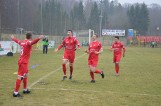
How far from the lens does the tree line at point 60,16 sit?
42469 mm

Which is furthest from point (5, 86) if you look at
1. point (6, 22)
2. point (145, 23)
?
point (145, 23)

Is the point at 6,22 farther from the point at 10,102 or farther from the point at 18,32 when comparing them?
the point at 10,102

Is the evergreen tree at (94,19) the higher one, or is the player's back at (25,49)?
the evergreen tree at (94,19)

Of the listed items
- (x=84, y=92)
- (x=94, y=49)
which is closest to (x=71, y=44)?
(x=94, y=49)

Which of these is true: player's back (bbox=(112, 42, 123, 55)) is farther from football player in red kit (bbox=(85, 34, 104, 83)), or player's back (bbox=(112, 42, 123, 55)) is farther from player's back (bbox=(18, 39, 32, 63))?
player's back (bbox=(18, 39, 32, 63))

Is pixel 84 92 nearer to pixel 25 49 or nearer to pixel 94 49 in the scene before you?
pixel 25 49

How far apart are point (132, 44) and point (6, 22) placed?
56.6 metres

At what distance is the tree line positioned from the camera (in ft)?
139

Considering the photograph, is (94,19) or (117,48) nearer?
(117,48)

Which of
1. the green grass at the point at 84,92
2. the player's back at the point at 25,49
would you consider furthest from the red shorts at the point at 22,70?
the green grass at the point at 84,92

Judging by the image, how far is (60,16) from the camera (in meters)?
71.6

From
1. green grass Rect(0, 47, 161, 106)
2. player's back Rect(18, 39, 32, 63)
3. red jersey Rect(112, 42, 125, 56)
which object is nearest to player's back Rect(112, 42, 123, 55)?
red jersey Rect(112, 42, 125, 56)

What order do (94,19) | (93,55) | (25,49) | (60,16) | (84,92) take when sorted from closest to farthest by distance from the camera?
(25,49) < (84,92) < (93,55) < (60,16) < (94,19)

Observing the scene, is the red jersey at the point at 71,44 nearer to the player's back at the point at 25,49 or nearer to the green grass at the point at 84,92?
the green grass at the point at 84,92
